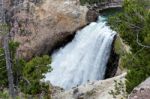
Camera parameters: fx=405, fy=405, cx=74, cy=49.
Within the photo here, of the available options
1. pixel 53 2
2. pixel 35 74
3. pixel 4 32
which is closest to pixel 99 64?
pixel 53 2

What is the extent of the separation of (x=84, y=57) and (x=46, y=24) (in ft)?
12.7

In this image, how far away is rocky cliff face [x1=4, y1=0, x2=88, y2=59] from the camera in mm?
29547

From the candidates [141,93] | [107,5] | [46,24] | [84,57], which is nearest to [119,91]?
[141,93]

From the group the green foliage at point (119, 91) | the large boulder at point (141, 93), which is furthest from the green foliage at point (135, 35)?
the large boulder at point (141, 93)

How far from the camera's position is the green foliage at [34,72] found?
18406 mm

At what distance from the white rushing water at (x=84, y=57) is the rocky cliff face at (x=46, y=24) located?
931mm

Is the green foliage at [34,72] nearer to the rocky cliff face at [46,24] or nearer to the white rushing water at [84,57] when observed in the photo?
the white rushing water at [84,57]

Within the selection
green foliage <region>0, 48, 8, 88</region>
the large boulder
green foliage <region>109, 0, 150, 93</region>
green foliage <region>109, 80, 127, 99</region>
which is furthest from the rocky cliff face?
the large boulder

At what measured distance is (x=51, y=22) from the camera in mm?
29516

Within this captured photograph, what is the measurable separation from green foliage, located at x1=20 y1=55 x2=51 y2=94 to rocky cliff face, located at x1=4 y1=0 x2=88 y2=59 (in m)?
10.7

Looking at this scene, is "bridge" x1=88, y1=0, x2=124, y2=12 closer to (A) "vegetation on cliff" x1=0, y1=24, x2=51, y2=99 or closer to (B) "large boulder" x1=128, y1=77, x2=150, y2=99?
(A) "vegetation on cliff" x1=0, y1=24, x2=51, y2=99

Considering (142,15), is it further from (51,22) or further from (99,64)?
(51,22)

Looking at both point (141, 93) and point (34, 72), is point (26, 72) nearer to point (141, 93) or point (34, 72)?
point (34, 72)

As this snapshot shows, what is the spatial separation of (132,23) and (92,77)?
12.5 m
